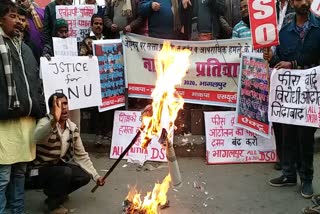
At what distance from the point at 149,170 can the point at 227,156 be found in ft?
3.98

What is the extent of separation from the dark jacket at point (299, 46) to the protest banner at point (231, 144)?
4.86 ft

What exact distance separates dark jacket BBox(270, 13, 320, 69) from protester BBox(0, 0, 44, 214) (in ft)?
9.94

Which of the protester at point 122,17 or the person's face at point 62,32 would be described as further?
the protester at point 122,17

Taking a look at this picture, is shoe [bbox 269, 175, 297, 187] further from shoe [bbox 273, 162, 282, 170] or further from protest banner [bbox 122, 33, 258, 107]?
protest banner [bbox 122, 33, 258, 107]

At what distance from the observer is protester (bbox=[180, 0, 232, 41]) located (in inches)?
292

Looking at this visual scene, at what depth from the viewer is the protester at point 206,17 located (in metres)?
7.43

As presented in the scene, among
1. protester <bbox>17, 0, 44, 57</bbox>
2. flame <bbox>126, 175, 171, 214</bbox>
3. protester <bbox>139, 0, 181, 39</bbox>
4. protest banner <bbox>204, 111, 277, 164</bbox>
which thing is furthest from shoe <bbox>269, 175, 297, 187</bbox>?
protester <bbox>17, 0, 44, 57</bbox>

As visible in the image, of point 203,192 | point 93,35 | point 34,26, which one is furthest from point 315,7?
point 34,26

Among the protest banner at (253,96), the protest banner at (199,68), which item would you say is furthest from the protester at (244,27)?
the protest banner at (253,96)

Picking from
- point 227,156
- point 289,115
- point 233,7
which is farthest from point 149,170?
point 233,7

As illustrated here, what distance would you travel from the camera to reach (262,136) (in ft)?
21.6

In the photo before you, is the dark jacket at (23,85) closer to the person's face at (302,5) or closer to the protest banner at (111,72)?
the protest banner at (111,72)

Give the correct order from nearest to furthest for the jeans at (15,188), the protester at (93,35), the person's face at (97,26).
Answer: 1. the jeans at (15,188)
2. the protester at (93,35)
3. the person's face at (97,26)

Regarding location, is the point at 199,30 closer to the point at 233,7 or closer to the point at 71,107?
the point at 233,7
